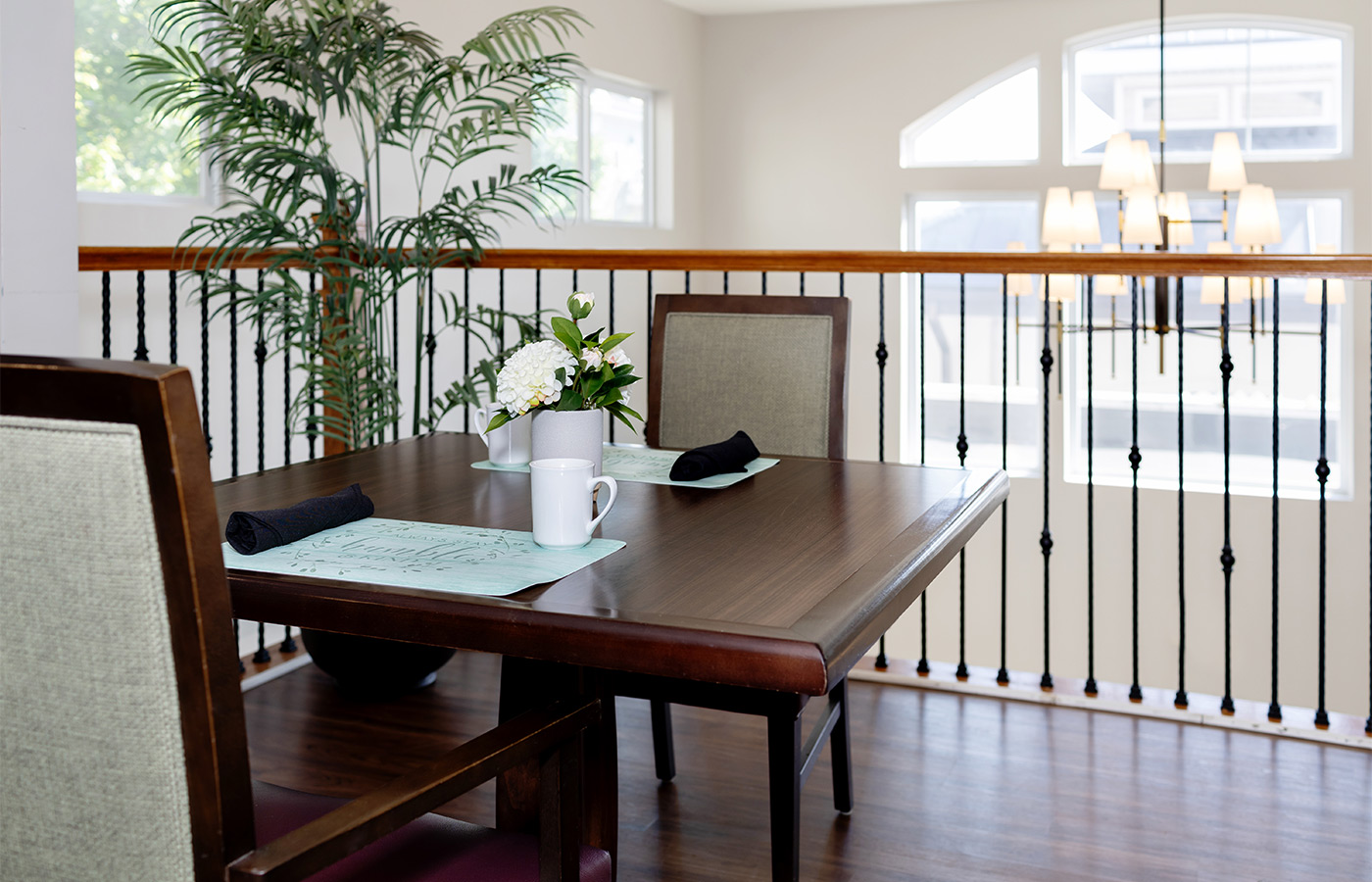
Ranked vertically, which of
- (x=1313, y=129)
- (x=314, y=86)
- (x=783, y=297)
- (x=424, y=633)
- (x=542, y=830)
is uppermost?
(x=1313, y=129)

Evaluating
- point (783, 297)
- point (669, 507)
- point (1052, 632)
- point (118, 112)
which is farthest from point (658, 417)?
point (1052, 632)

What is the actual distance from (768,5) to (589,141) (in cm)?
151

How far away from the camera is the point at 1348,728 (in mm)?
2621

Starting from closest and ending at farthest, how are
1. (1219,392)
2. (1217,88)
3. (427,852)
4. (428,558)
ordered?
(427,852) → (428,558) → (1217,88) → (1219,392)

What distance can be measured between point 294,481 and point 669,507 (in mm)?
588

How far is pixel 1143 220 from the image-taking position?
12.6 ft

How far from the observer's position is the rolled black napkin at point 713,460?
1.79 meters

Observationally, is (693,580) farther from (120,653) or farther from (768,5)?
(768,5)

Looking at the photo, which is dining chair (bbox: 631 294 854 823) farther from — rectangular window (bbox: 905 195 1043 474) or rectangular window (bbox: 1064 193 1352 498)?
rectangular window (bbox: 905 195 1043 474)

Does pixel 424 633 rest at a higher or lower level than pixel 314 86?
lower

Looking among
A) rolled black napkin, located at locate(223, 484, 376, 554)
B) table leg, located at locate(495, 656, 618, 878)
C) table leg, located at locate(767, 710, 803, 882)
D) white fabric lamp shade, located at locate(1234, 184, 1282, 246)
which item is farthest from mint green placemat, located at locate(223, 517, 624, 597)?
white fabric lamp shade, located at locate(1234, 184, 1282, 246)

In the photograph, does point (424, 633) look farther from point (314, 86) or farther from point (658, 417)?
point (314, 86)

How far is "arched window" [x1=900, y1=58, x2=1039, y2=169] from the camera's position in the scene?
6734 mm

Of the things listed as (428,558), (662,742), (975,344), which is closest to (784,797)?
(662,742)
